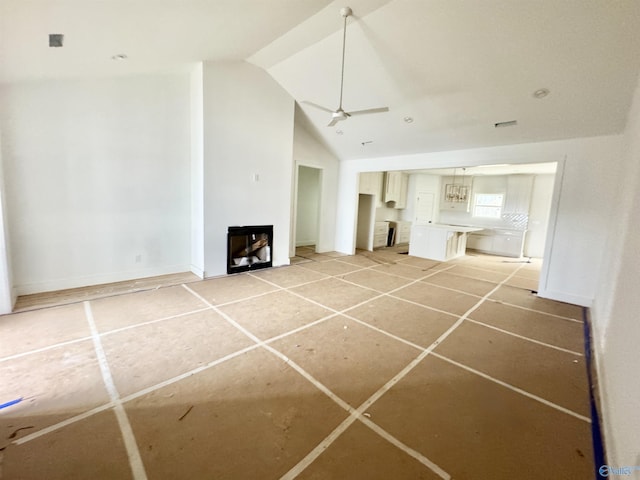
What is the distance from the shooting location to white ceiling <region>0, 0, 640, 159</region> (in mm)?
2633

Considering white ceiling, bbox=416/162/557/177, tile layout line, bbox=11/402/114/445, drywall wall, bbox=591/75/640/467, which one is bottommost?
tile layout line, bbox=11/402/114/445

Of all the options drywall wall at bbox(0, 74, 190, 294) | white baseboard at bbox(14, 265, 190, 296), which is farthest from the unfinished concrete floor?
drywall wall at bbox(0, 74, 190, 294)

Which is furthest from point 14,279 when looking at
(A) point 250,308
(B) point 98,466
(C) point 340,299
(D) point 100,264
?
(C) point 340,299

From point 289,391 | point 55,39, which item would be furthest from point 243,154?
point 289,391

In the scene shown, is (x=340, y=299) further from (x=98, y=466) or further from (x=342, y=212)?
(x=342, y=212)

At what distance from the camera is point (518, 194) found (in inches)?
340

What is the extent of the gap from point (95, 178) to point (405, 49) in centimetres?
463

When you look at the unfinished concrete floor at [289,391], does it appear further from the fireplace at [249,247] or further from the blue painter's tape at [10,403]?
the fireplace at [249,247]

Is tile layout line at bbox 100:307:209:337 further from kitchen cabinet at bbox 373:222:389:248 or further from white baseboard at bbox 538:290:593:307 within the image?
kitchen cabinet at bbox 373:222:389:248

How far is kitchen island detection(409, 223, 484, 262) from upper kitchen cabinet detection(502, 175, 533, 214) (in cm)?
229

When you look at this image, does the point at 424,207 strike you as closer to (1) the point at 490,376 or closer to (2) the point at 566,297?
(2) the point at 566,297

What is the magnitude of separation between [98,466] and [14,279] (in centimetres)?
352

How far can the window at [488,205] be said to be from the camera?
9.10 m

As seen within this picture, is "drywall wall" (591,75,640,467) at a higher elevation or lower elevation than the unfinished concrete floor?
higher
